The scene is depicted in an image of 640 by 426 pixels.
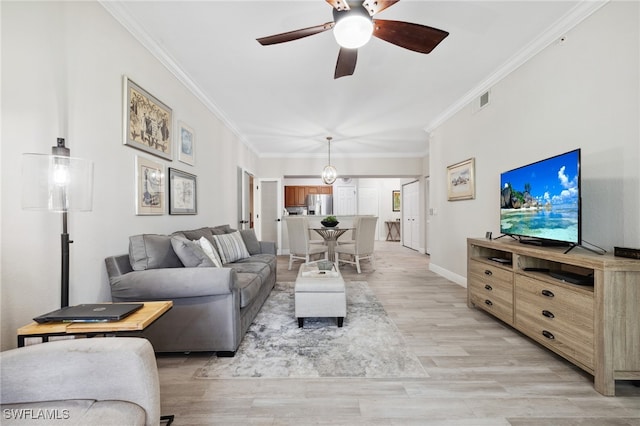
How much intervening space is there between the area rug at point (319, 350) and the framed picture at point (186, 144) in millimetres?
1952

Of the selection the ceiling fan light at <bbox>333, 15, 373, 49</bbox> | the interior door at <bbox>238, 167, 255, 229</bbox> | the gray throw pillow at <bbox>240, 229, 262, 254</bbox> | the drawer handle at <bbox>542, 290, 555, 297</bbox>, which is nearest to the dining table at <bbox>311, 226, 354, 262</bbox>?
the gray throw pillow at <bbox>240, 229, 262, 254</bbox>

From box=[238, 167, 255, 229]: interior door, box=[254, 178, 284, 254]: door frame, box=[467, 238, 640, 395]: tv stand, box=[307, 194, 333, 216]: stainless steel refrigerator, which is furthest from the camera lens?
box=[307, 194, 333, 216]: stainless steel refrigerator

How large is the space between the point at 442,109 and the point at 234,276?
3885mm

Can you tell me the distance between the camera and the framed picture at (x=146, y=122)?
2.20 m

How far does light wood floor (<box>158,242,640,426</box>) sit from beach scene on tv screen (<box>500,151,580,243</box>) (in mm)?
919

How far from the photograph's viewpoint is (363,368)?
1866 mm

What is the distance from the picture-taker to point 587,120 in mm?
2119

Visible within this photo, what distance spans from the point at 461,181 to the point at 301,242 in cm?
287

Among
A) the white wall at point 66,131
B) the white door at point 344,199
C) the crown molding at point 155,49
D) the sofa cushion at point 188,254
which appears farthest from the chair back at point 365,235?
the white door at point 344,199

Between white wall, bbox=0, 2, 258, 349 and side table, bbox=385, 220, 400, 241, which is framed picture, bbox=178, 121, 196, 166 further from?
side table, bbox=385, 220, 400, 241

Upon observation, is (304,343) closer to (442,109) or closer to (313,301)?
(313,301)

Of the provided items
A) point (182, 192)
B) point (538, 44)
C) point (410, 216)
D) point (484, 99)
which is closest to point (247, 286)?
point (182, 192)

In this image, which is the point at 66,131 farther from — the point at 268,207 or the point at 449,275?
the point at 268,207

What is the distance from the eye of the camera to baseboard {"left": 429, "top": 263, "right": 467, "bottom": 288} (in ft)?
12.7
